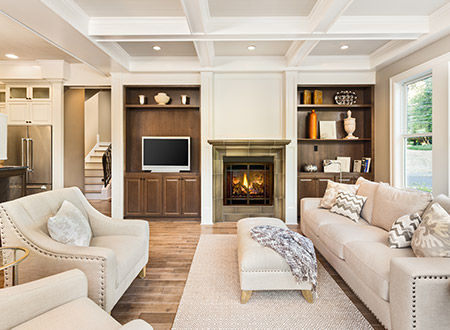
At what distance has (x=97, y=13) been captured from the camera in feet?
11.0

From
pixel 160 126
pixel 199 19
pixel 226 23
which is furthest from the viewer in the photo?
pixel 160 126

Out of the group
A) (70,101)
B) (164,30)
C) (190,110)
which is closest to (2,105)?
(70,101)

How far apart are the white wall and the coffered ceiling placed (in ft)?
2.68

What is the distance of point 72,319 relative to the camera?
1274 mm

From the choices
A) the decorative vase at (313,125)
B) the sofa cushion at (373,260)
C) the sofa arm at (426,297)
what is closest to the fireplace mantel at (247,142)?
the decorative vase at (313,125)

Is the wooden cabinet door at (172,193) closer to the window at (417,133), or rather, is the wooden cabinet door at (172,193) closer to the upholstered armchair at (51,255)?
the upholstered armchair at (51,255)

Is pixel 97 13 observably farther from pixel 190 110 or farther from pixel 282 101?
pixel 282 101

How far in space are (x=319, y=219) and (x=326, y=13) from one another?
236cm

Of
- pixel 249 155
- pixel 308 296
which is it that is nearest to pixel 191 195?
pixel 249 155

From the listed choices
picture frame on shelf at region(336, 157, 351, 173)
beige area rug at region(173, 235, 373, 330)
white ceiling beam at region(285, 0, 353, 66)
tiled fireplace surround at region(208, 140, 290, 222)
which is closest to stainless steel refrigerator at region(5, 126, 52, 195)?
tiled fireplace surround at region(208, 140, 290, 222)

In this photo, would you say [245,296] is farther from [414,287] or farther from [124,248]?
[414,287]

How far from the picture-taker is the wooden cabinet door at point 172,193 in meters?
5.10

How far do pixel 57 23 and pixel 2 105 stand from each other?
322 centimetres

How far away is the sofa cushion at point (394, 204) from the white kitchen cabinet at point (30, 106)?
5.60 meters
